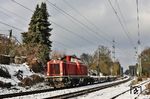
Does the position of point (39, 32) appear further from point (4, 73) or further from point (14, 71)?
point (4, 73)

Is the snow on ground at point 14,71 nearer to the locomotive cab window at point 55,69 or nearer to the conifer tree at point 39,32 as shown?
the locomotive cab window at point 55,69

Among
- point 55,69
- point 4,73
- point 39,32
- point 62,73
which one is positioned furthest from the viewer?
point 39,32

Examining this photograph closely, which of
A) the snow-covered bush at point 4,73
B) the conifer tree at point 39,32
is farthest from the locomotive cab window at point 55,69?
the conifer tree at point 39,32

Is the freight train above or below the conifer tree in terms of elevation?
below

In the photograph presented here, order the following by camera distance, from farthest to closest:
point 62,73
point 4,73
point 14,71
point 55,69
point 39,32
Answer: point 39,32
point 14,71
point 55,69
point 62,73
point 4,73

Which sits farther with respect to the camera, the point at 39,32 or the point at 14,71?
the point at 39,32

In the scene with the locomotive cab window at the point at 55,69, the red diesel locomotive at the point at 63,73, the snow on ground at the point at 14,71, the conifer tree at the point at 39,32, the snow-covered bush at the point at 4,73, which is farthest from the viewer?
the conifer tree at the point at 39,32

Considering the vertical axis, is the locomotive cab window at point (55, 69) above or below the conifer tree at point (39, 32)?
below

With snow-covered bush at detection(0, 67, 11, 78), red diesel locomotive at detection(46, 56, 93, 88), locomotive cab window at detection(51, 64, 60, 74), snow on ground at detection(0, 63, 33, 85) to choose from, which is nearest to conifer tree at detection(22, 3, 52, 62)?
snow on ground at detection(0, 63, 33, 85)

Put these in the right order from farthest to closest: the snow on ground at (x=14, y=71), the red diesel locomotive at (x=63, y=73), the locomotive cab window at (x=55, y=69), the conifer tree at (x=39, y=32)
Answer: the conifer tree at (x=39, y=32) → the locomotive cab window at (x=55, y=69) → the red diesel locomotive at (x=63, y=73) → the snow on ground at (x=14, y=71)

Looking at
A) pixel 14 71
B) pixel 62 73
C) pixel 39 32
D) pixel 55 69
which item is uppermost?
pixel 39 32

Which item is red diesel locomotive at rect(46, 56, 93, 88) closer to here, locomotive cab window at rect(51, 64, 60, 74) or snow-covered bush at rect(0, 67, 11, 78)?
locomotive cab window at rect(51, 64, 60, 74)

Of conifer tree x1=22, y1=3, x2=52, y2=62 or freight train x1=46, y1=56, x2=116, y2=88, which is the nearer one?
freight train x1=46, y1=56, x2=116, y2=88

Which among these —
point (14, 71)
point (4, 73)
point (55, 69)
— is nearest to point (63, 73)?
point (55, 69)
